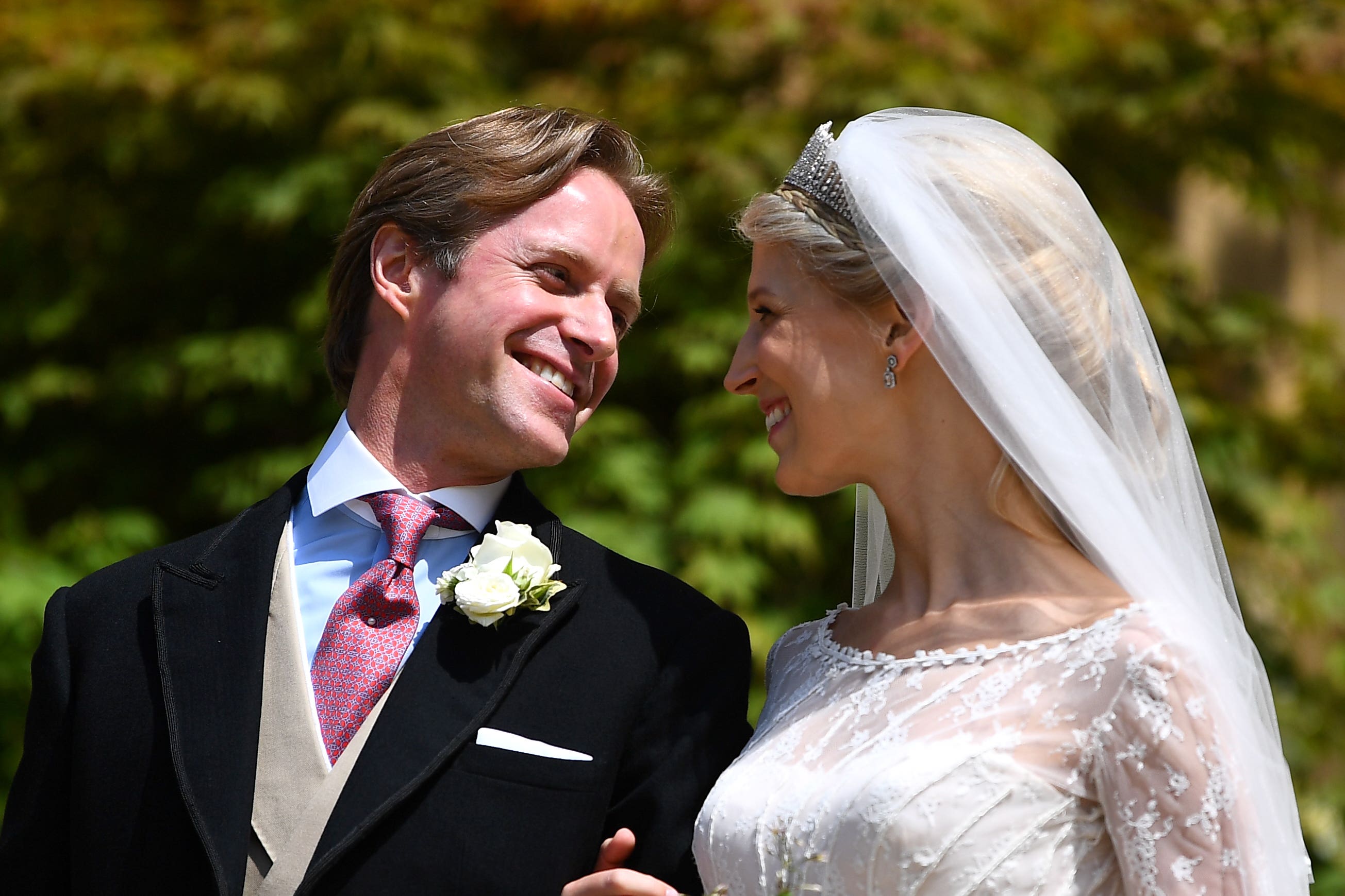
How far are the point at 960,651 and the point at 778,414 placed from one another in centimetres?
59

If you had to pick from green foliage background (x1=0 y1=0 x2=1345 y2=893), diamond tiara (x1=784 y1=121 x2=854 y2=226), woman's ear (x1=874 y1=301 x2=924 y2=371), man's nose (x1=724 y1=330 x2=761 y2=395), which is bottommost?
green foliage background (x1=0 y1=0 x2=1345 y2=893)

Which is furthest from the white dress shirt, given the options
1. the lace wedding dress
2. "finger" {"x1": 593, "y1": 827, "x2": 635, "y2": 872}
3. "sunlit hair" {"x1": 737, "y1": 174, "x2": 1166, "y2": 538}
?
"sunlit hair" {"x1": 737, "y1": 174, "x2": 1166, "y2": 538}

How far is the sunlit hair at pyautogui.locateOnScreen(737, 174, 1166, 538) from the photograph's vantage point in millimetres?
2307

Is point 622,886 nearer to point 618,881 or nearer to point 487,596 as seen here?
point 618,881

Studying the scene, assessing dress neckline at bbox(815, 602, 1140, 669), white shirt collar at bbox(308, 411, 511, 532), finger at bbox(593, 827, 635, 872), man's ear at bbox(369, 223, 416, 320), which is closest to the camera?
dress neckline at bbox(815, 602, 1140, 669)

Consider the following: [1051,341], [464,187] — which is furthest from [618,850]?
[464,187]

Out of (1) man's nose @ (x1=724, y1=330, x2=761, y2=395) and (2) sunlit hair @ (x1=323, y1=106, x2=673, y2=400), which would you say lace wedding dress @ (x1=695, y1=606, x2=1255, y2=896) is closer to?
(1) man's nose @ (x1=724, y1=330, x2=761, y2=395)

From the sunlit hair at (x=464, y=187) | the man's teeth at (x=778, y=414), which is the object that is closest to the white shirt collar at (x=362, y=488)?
the sunlit hair at (x=464, y=187)

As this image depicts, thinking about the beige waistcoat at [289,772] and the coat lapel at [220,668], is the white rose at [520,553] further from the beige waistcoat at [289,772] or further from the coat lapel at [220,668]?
the coat lapel at [220,668]

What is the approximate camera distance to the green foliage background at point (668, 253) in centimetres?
518

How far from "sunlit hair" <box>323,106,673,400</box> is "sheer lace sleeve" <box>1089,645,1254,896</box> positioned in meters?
1.62

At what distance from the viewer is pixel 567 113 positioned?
9.78 ft

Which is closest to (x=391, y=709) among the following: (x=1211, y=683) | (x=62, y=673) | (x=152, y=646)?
(x=152, y=646)

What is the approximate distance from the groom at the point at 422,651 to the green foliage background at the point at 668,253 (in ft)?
7.49
